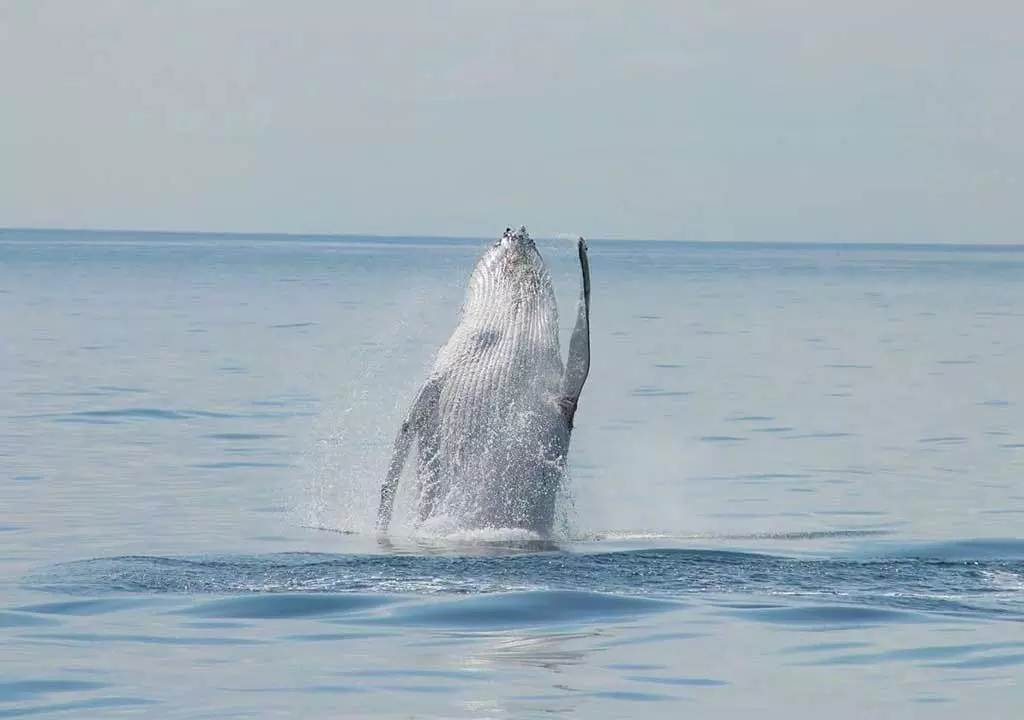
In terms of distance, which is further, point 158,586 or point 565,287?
point 565,287

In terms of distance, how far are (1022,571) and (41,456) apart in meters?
11.9

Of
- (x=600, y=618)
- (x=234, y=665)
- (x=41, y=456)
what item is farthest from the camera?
(x=41, y=456)

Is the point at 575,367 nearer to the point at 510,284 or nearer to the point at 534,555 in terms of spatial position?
the point at 510,284

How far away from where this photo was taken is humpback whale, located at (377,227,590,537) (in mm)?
14695

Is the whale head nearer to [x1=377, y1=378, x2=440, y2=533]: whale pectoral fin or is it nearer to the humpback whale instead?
the humpback whale

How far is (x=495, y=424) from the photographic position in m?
14.8

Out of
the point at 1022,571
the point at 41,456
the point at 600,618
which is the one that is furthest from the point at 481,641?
the point at 41,456

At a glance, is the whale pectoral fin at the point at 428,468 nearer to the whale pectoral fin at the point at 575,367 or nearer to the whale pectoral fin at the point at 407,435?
the whale pectoral fin at the point at 407,435

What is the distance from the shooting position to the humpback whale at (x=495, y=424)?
14.7 m

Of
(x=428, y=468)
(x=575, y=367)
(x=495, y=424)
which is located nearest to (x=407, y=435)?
(x=428, y=468)

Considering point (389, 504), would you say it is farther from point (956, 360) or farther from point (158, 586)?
point (956, 360)

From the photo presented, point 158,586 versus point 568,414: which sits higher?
point 568,414

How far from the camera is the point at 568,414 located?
14773mm

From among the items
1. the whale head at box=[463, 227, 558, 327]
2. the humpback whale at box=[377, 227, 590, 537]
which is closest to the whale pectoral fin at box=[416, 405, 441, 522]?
the humpback whale at box=[377, 227, 590, 537]
